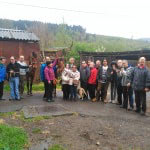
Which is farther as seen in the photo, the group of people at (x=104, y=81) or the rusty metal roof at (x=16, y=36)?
the rusty metal roof at (x=16, y=36)

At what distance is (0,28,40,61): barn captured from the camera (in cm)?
1360

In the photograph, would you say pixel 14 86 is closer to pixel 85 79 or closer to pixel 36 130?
pixel 85 79

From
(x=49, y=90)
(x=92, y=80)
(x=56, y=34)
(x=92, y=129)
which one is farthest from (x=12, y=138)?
(x=56, y=34)

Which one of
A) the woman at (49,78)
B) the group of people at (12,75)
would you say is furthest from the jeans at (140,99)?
the group of people at (12,75)

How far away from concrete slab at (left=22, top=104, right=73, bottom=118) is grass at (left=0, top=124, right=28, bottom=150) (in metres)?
1.33

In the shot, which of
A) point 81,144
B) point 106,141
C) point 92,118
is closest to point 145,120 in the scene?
point 92,118

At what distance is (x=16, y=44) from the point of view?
45.8ft

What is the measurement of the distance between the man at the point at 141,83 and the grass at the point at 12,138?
170 inches

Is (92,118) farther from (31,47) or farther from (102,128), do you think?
(31,47)

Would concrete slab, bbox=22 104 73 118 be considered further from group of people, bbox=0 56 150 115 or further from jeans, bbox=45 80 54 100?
group of people, bbox=0 56 150 115

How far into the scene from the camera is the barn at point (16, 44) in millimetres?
13602

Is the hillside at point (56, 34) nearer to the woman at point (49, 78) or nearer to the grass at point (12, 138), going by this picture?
the woman at point (49, 78)

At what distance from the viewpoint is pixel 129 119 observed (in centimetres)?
708

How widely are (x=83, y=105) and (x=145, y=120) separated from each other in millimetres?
2498
